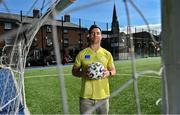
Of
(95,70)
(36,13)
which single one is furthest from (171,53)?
(95,70)

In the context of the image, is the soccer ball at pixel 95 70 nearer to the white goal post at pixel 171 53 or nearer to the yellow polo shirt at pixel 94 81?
the yellow polo shirt at pixel 94 81

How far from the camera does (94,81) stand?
3.29m

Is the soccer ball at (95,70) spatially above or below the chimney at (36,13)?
below

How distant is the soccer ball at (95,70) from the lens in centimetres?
321

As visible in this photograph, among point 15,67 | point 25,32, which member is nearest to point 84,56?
point 15,67

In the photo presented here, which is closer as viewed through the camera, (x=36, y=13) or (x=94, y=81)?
(x=36, y=13)

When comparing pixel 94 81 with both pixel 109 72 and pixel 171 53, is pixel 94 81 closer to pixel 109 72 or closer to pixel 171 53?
pixel 109 72

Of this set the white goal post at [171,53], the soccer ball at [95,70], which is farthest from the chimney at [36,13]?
the soccer ball at [95,70]

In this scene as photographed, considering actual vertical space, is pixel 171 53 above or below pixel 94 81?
above

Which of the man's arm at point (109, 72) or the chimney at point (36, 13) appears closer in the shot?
the chimney at point (36, 13)

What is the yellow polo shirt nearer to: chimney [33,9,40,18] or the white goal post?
chimney [33,9,40,18]

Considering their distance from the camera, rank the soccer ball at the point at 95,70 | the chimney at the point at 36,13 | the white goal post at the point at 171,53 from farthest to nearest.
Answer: the soccer ball at the point at 95,70, the chimney at the point at 36,13, the white goal post at the point at 171,53

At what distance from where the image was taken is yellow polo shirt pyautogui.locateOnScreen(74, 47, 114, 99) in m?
3.28

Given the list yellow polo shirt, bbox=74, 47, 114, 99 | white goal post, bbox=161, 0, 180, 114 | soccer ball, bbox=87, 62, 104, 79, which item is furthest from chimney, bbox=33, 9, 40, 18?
yellow polo shirt, bbox=74, 47, 114, 99
